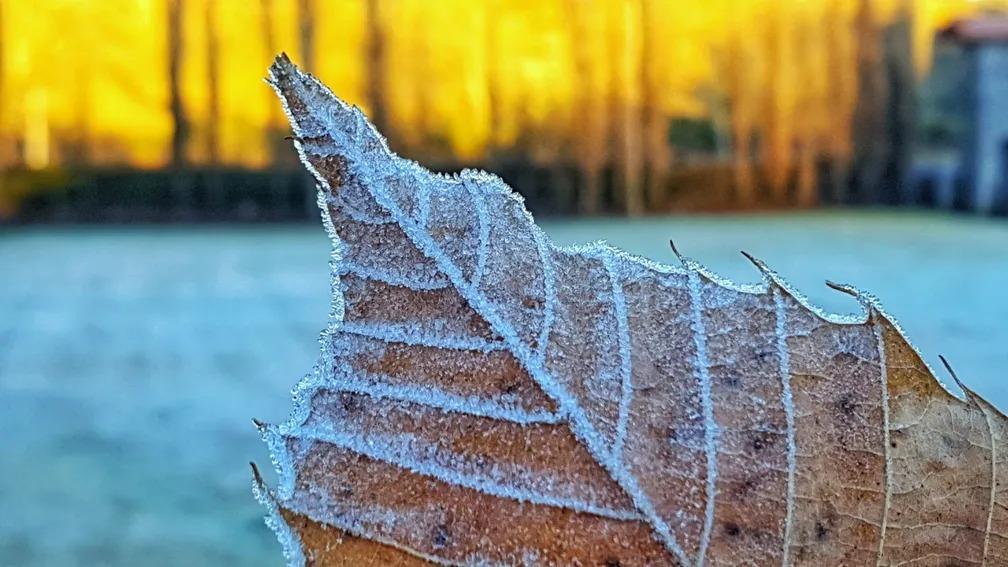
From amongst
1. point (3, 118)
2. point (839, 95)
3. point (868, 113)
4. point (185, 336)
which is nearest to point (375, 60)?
point (3, 118)

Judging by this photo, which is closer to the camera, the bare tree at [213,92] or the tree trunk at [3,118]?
the tree trunk at [3,118]

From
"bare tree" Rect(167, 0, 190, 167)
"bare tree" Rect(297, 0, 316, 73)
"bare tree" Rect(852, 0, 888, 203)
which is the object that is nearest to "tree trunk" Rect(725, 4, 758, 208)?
"bare tree" Rect(852, 0, 888, 203)

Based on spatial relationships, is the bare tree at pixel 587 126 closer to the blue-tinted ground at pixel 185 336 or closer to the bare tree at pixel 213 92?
the blue-tinted ground at pixel 185 336

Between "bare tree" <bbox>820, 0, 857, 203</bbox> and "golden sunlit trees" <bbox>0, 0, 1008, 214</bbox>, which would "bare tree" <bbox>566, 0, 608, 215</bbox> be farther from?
"bare tree" <bbox>820, 0, 857, 203</bbox>

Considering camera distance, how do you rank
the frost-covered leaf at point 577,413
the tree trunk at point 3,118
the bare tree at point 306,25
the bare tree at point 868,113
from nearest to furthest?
the frost-covered leaf at point 577,413
the tree trunk at point 3,118
the bare tree at point 306,25
the bare tree at point 868,113

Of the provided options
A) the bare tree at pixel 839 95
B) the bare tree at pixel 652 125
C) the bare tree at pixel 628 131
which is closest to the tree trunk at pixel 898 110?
the bare tree at pixel 839 95

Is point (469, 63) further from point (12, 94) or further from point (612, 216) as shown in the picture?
point (12, 94)

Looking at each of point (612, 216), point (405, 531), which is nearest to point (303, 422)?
point (405, 531)

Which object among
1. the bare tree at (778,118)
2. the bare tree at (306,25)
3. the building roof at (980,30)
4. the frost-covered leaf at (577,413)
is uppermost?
the bare tree at (306,25)
